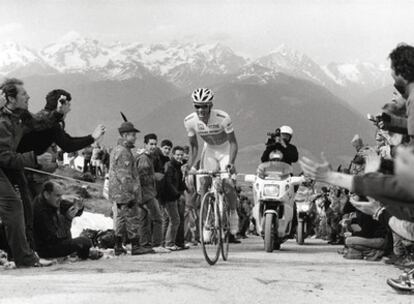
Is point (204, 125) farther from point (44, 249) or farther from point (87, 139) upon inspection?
point (44, 249)

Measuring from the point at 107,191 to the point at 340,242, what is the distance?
669cm

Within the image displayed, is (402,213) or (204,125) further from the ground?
(204,125)

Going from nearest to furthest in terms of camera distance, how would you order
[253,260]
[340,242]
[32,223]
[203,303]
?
[203,303]
[32,223]
[253,260]
[340,242]

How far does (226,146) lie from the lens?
11.6 metres

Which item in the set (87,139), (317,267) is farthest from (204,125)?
(317,267)

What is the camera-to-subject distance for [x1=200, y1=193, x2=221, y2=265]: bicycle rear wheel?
9.78 metres

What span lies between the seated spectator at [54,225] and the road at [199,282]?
0.35 m

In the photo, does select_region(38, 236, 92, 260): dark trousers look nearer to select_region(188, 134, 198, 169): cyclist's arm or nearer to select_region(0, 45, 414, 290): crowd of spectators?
select_region(0, 45, 414, 290): crowd of spectators

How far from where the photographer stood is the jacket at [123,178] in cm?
1185

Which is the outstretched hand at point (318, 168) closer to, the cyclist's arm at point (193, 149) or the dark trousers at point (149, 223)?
the cyclist's arm at point (193, 149)

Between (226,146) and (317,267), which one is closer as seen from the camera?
(317,267)

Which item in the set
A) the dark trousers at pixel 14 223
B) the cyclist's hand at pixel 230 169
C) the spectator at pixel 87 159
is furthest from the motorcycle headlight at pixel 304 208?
the spectator at pixel 87 159

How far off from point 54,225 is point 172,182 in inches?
158

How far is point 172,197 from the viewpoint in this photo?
14023mm
